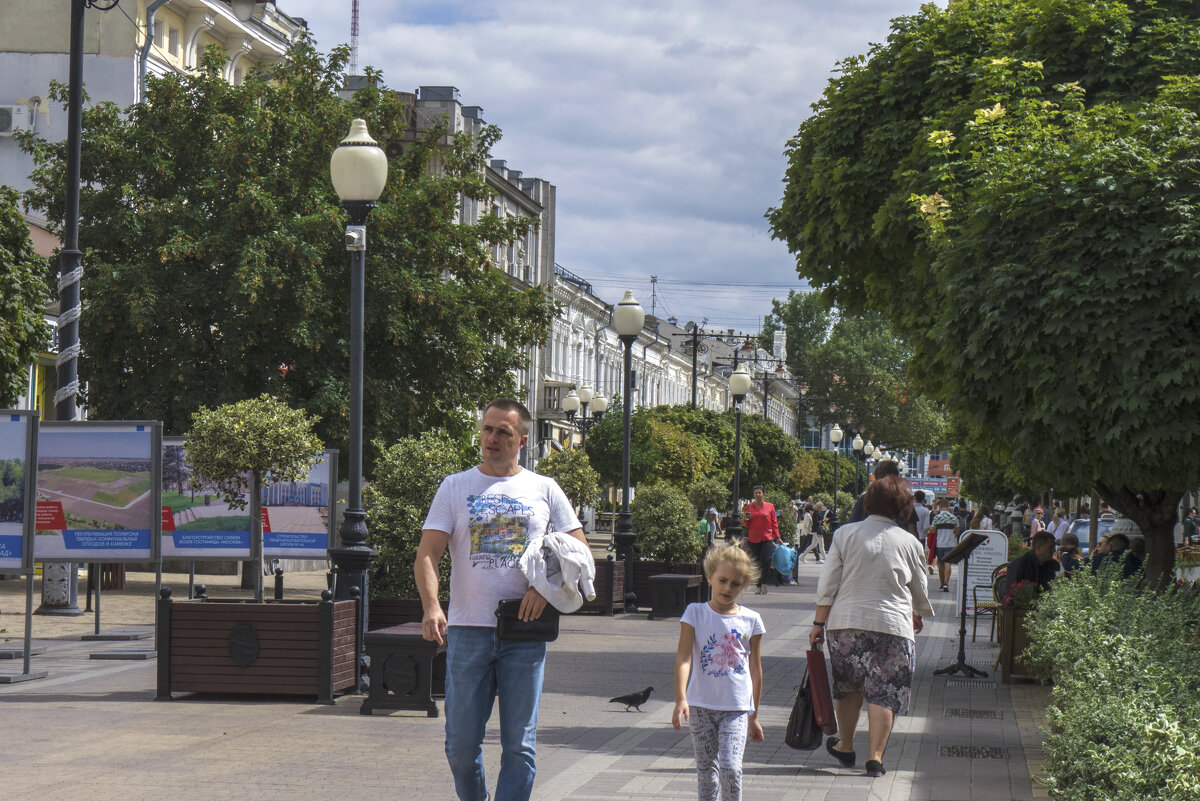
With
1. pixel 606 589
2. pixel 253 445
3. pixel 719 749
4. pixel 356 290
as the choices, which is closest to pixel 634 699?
pixel 356 290

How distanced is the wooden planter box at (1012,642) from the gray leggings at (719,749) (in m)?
8.15

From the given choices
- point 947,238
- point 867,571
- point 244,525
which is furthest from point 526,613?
point 244,525

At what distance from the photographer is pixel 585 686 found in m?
12.4

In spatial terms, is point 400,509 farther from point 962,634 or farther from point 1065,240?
point 1065,240

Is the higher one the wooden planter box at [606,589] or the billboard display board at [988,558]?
the billboard display board at [988,558]

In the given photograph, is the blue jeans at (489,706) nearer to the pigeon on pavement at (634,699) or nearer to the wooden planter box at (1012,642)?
the pigeon on pavement at (634,699)

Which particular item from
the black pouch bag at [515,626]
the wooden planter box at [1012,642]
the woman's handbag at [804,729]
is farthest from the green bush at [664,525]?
the black pouch bag at [515,626]

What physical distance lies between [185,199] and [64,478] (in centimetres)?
1169

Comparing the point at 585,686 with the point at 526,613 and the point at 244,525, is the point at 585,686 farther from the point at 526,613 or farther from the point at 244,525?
the point at 526,613

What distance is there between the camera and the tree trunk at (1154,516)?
12.8m

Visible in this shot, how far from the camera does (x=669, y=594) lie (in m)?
20.3

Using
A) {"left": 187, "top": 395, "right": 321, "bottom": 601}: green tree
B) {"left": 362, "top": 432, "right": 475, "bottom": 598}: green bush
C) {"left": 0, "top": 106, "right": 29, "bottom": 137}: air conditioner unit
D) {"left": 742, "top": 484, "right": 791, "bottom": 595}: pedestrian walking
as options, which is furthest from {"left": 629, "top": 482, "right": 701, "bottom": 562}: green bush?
{"left": 0, "top": 106, "right": 29, "bottom": 137}: air conditioner unit

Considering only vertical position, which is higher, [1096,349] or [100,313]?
[100,313]

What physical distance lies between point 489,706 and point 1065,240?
6.30 metres
